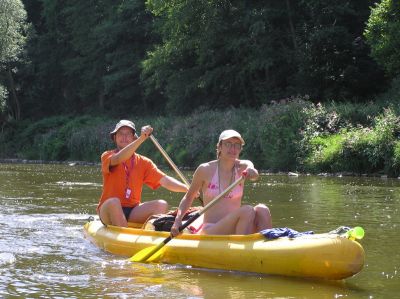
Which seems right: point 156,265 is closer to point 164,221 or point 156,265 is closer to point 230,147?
point 164,221

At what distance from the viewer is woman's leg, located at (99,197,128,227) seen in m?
7.83

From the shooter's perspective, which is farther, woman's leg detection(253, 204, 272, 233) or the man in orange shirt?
the man in orange shirt

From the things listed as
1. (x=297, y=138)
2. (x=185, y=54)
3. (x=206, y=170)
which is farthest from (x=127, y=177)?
(x=185, y=54)

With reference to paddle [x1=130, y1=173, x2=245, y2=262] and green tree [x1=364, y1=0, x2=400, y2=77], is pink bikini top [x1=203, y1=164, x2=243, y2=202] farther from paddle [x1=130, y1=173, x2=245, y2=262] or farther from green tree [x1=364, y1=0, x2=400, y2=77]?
green tree [x1=364, y1=0, x2=400, y2=77]

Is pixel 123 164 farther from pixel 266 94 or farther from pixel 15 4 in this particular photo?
pixel 15 4

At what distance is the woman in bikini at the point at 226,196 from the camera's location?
663 cm

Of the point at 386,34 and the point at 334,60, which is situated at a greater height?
the point at 386,34

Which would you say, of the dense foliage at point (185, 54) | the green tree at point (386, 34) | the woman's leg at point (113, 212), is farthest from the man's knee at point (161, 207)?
the dense foliage at point (185, 54)

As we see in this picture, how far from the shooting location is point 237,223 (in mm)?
6707

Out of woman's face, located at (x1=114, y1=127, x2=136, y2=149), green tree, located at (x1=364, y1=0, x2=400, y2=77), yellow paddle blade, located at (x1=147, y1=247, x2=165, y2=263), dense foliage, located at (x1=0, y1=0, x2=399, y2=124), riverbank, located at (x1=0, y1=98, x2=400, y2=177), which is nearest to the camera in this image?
yellow paddle blade, located at (x1=147, y1=247, x2=165, y2=263)

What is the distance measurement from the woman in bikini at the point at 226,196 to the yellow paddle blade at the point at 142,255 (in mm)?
290

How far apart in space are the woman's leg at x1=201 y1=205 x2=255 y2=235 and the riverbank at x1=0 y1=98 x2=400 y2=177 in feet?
39.1

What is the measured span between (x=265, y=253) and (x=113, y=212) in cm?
213

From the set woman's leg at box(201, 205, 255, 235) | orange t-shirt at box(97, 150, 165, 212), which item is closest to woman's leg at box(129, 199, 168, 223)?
orange t-shirt at box(97, 150, 165, 212)
